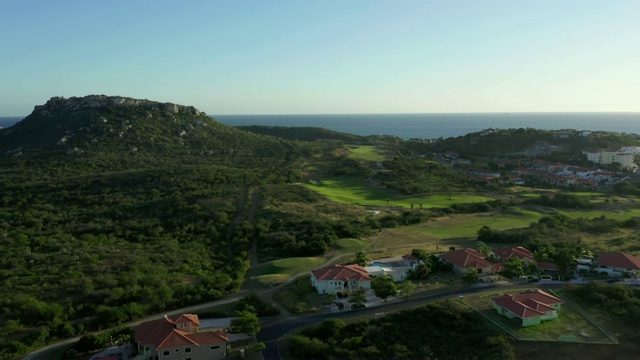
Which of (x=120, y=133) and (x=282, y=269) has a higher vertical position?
(x=120, y=133)

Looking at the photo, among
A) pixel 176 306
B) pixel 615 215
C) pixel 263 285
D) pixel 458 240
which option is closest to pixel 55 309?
pixel 176 306

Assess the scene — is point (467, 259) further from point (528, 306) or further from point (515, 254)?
point (528, 306)

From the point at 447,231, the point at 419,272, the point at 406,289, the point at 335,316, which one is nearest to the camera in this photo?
the point at 335,316

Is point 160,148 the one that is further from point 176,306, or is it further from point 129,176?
point 176,306

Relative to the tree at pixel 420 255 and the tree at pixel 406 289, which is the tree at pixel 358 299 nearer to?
the tree at pixel 406 289

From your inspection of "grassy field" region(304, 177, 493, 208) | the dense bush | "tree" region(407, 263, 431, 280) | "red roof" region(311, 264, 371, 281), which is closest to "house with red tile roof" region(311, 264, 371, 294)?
"red roof" region(311, 264, 371, 281)

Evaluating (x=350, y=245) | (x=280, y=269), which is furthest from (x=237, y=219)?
(x=280, y=269)
